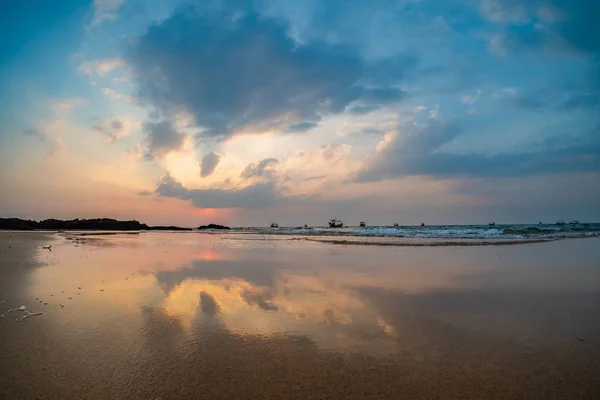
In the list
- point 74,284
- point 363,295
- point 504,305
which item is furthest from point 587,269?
point 74,284

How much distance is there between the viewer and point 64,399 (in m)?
3.02

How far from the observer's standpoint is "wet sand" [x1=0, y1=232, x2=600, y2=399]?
129 inches

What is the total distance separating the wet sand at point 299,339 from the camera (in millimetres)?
3271

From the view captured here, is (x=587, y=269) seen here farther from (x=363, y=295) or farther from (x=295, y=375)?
(x=295, y=375)

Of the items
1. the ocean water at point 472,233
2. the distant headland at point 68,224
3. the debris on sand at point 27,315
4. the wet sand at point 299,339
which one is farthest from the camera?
the distant headland at point 68,224

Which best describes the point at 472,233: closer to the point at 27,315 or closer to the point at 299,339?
the point at 299,339

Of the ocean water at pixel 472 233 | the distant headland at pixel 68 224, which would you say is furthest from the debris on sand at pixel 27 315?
the distant headland at pixel 68 224

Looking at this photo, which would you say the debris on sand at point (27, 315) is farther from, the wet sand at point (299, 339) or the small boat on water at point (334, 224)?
the small boat on water at point (334, 224)

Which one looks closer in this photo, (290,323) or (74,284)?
(290,323)

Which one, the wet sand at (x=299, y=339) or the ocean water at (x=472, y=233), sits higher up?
the ocean water at (x=472, y=233)

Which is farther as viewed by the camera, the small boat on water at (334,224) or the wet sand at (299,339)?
the small boat on water at (334,224)

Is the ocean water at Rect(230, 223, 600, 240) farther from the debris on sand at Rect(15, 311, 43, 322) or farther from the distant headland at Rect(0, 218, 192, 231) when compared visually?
the distant headland at Rect(0, 218, 192, 231)

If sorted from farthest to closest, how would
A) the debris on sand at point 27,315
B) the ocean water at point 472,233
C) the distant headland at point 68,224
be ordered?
the distant headland at point 68,224 → the ocean water at point 472,233 → the debris on sand at point 27,315

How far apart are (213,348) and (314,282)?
4.99m
